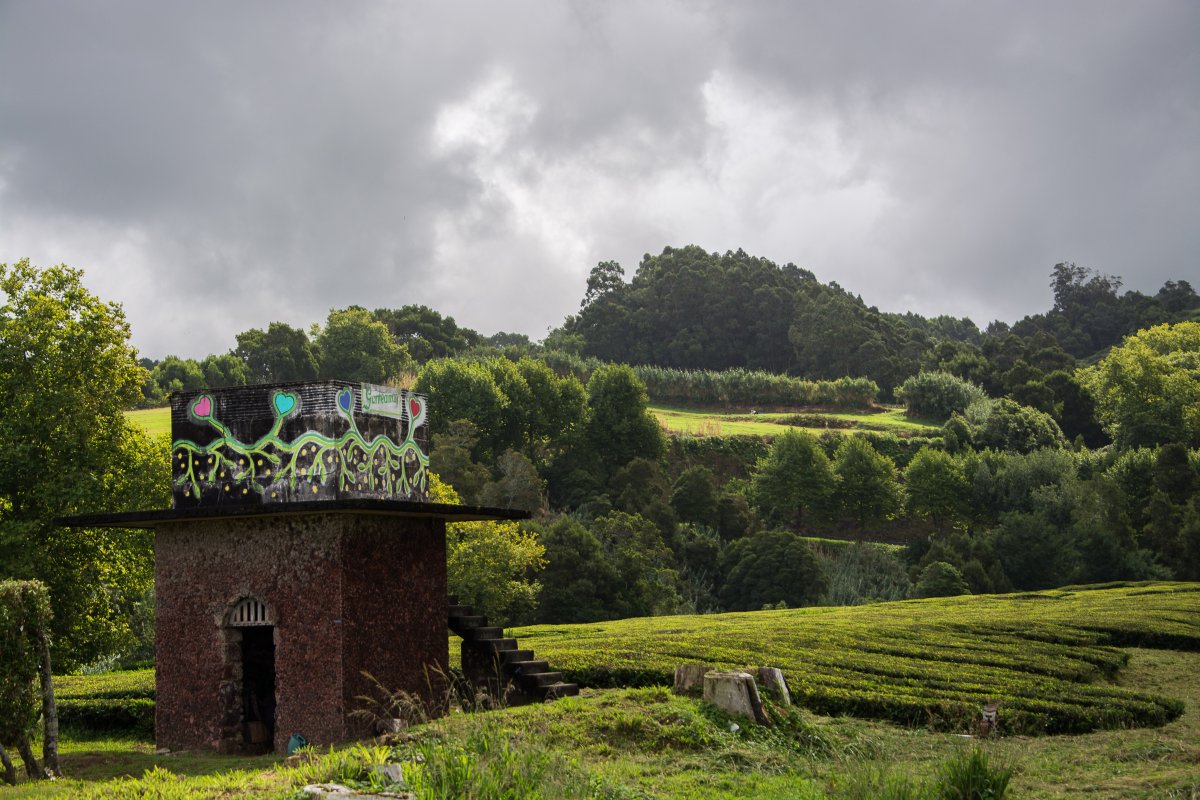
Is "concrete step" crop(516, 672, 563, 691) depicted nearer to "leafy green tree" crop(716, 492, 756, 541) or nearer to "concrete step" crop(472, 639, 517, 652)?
"concrete step" crop(472, 639, 517, 652)

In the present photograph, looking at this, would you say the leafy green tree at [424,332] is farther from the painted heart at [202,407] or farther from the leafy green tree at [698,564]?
the painted heart at [202,407]

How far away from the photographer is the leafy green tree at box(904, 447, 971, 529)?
62250 millimetres

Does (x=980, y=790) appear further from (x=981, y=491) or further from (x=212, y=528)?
(x=981, y=491)

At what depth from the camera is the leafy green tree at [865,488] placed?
62.9m

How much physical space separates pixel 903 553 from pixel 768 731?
144ft

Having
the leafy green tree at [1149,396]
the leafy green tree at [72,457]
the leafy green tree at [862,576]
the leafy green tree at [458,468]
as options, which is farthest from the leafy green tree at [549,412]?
the leafy green tree at [72,457]

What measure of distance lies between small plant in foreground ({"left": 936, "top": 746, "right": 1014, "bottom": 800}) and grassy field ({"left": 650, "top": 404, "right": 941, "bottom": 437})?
66.2 m

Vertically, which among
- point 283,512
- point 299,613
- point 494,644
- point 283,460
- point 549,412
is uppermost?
point 549,412

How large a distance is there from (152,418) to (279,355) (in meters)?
14.6

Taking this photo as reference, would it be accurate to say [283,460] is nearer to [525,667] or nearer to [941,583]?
[525,667]

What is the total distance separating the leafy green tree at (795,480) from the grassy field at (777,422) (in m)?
12.1

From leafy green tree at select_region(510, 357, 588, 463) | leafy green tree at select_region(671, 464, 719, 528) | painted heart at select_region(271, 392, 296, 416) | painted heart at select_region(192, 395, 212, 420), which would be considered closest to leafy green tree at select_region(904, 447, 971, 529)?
leafy green tree at select_region(671, 464, 719, 528)

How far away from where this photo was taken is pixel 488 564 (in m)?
38.8

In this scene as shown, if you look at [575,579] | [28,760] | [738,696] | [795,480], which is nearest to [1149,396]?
[795,480]
